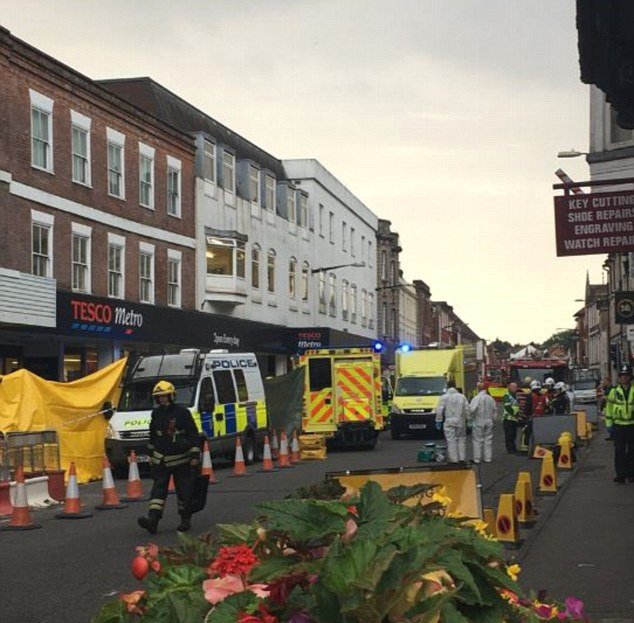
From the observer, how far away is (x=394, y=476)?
7164mm

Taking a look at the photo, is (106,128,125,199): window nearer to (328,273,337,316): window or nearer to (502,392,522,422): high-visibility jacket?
(502,392,522,422): high-visibility jacket

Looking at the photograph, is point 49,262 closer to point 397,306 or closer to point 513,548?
point 513,548

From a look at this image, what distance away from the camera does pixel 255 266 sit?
150ft

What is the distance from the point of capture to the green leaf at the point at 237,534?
10.5 feet

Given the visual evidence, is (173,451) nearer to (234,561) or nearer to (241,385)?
(234,561)

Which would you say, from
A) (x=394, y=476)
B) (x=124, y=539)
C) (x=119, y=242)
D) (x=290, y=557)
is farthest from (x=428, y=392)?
(x=290, y=557)

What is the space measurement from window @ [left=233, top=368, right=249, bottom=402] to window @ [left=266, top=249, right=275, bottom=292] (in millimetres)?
21611

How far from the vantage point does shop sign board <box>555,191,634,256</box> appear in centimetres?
1161

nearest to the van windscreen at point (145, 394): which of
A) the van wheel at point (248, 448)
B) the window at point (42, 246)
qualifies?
the van wheel at point (248, 448)

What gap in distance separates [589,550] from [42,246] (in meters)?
21.5

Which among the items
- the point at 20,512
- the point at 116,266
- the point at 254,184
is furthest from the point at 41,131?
the point at 254,184

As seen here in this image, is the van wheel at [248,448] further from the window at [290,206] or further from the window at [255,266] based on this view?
the window at [290,206]

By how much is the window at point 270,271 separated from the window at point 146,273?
1139cm

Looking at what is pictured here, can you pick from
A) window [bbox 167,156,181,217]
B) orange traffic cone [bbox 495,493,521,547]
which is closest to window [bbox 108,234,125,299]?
window [bbox 167,156,181,217]
